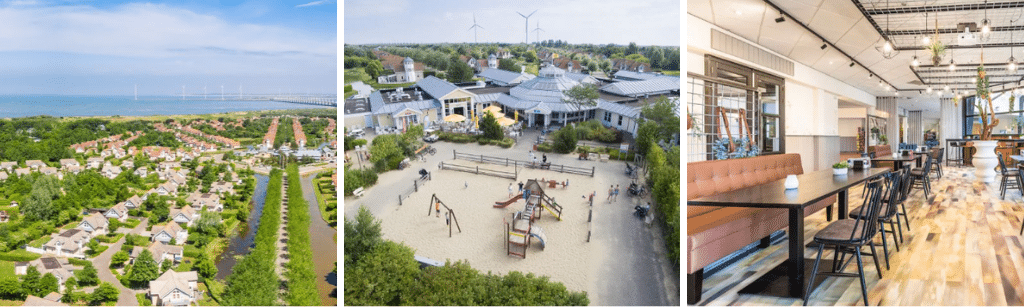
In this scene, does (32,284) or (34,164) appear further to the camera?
(34,164)

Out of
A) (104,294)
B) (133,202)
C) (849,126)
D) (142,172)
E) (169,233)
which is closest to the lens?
(104,294)

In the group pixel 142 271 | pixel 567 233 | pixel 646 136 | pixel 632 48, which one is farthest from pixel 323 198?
pixel 632 48

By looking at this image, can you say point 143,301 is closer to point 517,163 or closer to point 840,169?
point 517,163

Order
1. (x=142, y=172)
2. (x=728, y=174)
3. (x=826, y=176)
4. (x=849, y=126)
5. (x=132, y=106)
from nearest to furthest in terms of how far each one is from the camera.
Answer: (x=142, y=172) < (x=132, y=106) < (x=728, y=174) < (x=826, y=176) < (x=849, y=126)

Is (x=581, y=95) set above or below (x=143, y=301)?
above

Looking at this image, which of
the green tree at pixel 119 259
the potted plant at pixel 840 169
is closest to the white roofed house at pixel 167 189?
the green tree at pixel 119 259

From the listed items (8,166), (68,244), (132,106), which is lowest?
(68,244)

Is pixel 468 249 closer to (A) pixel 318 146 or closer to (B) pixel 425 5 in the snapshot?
(A) pixel 318 146
